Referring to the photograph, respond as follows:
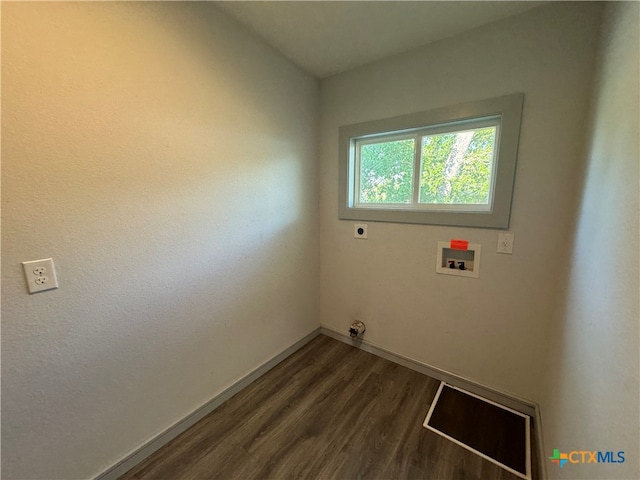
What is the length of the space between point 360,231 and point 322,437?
4.68 ft

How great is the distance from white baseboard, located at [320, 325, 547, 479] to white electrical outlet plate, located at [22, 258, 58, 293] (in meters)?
2.04

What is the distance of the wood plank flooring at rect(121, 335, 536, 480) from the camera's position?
4.11ft

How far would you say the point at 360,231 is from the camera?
2.09 metres

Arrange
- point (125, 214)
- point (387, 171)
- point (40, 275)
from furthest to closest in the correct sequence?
point (387, 171) → point (125, 214) → point (40, 275)

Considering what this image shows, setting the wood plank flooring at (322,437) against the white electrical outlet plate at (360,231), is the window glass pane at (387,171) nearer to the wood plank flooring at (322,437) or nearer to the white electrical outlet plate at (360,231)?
the white electrical outlet plate at (360,231)

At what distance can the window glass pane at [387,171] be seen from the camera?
1.90 meters

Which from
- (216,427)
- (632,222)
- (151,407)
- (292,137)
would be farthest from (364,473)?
(292,137)

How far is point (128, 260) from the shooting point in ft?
3.84

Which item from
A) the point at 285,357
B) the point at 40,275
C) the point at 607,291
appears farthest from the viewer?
the point at 285,357

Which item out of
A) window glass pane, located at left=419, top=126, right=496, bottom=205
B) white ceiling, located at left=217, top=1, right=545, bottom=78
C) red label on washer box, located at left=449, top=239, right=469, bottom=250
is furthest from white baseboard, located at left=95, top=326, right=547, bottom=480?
white ceiling, located at left=217, top=1, right=545, bottom=78

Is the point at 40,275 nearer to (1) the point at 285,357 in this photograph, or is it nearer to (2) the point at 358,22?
(1) the point at 285,357

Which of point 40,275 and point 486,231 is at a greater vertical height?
point 486,231

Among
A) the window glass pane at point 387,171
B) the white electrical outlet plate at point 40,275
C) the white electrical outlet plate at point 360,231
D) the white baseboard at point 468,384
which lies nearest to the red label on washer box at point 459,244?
the window glass pane at point 387,171

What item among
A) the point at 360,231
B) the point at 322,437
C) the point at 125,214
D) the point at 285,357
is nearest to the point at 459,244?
the point at 360,231
